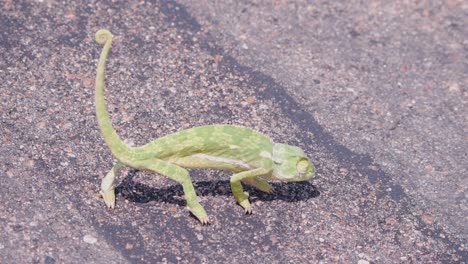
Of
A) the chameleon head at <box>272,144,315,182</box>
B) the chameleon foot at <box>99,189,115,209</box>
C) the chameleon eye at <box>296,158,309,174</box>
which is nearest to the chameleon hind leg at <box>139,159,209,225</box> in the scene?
the chameleon foot at <box>99,189,115,209</box>

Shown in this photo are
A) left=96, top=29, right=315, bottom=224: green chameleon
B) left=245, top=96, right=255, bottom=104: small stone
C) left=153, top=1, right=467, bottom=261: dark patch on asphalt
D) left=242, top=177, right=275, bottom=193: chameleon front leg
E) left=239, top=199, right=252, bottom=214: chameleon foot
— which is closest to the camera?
left=96, top=29, right=315, bottom=224: green chameleon

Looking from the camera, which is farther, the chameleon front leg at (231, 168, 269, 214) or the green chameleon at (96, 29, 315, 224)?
the chameleon front leg at (231, 168, 269, 214)

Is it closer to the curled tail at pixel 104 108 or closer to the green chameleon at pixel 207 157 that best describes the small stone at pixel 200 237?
the green chameleon at pixel 207 157

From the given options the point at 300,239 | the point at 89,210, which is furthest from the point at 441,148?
the point at 89,210

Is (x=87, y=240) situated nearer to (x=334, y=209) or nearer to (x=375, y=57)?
(x=334, y=209)

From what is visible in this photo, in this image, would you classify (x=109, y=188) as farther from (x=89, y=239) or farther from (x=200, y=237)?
(x=200, y=237)

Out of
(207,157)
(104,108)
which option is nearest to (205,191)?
(207,157)

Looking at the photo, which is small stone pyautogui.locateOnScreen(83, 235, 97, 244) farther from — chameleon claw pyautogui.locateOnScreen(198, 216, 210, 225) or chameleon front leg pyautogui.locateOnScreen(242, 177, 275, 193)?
chameleon front leg pyautogui.locateOnScreen(242, 177, 275, 193)
